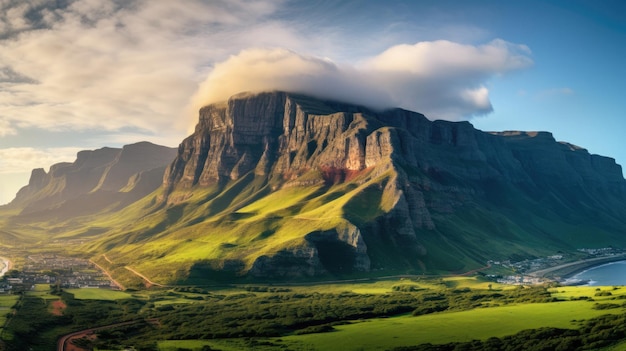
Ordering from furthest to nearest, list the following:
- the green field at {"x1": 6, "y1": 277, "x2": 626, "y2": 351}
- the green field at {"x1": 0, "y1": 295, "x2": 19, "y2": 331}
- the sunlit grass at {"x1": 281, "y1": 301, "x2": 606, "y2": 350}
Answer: the green field at {"x1": 0, "y1": 295, "x2": 19, "y2": 331}
the green field at {"x1": 6, "y1": 277, "x2": 626, "y2": 351}
the sunlit grass at {"x1": 281, "y1": 301, "x2": 606, "y2": 350}

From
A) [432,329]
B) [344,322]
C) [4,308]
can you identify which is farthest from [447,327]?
[4,308]

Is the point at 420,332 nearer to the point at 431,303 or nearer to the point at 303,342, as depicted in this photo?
the point at 303,342

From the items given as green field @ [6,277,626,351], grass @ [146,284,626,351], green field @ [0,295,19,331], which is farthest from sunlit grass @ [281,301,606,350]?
green field @ [0,295,19,331]

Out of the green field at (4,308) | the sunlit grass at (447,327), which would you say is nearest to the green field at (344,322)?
the sunlit grass at (447,327)

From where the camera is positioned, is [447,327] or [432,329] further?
[432,329]

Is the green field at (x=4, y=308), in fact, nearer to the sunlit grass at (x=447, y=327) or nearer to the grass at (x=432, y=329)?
the grass at (x=432, y=329)

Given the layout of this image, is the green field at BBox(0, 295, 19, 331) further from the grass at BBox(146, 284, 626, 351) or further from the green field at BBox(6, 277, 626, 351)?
the grass at BBox(146, 284, 626, 351)

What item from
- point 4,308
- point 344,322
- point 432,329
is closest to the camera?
point 432,329

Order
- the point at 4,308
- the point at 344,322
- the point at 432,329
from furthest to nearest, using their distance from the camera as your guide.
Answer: the point at 4,308
the point at 344,322
the point at 432,329

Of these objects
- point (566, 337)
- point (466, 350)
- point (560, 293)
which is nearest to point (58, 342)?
point (466, 350)

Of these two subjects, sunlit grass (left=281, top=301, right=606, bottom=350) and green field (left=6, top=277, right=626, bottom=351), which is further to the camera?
green field (left=6, top=277, right=626, bottom=351)

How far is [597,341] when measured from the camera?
111 m

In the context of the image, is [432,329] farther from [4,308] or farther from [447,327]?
[4,308]

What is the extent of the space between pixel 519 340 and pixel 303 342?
53996mm
